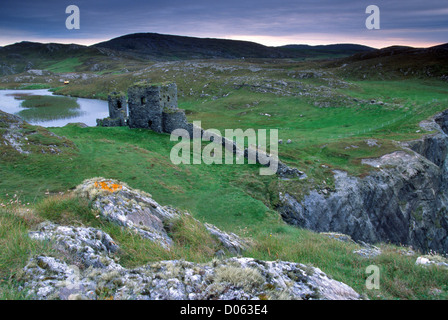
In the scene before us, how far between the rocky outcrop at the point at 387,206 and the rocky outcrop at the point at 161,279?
1691cm

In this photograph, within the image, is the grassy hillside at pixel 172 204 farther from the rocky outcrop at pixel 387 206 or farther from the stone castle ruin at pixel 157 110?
the rocky outcrop at pixel 387 206

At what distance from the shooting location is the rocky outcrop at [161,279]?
4.96 metres

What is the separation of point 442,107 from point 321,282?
6154cm

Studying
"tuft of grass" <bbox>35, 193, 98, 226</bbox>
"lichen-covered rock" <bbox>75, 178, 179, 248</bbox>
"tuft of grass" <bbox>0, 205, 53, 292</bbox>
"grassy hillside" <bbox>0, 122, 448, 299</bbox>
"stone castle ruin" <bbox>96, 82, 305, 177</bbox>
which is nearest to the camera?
"tuft of grass" <bbox>0, 205, 53, 292</bbox>

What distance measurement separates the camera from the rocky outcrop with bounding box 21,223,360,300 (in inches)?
195

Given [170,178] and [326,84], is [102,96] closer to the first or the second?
[326,84]

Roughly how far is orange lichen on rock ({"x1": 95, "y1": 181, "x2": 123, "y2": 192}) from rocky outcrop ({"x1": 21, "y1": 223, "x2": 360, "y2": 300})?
3.57m

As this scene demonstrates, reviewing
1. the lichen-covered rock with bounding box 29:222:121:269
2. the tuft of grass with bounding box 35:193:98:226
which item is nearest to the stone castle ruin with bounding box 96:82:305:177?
the tuft of grass with bounding box 35:193:98:226

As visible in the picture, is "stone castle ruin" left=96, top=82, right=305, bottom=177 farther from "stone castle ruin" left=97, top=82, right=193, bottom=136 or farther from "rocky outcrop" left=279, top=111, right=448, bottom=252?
"rocky outcrop" left=279, top=111, right=448, bottom=252

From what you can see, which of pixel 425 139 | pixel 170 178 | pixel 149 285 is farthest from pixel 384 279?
pixel 425 139

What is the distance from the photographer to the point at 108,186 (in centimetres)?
1054

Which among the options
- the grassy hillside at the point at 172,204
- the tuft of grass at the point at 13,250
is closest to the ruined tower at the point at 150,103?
the grassy hillside at the point at 172,204

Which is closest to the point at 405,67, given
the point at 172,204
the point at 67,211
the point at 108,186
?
the point at 172,204

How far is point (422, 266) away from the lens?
7.50 metres
